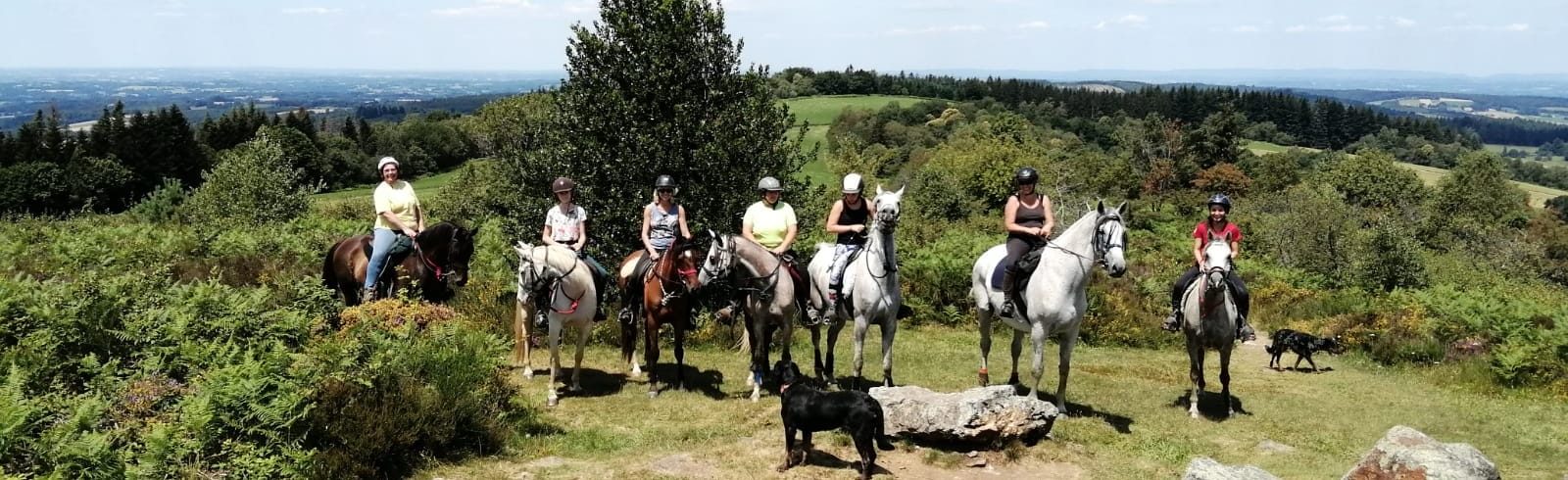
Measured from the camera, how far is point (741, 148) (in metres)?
16.4

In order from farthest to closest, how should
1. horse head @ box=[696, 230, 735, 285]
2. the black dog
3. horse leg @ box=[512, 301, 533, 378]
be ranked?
horse leg @ box=[512, 301, 533, 378] → horse head @ box=[696, 230, 735, 285] → the black dog

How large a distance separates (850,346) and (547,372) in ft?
19.9

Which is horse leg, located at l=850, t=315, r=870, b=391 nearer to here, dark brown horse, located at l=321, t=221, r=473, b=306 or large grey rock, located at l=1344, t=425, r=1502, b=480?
large grey rock, located at l=1344, t=425, r=1502, b=480

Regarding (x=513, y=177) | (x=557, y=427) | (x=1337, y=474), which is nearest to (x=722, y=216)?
(x=513, y=177)

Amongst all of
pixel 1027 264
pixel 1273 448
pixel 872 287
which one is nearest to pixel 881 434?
pixel 872 287

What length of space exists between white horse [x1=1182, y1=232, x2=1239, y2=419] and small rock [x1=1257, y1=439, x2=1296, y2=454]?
43.2 inches

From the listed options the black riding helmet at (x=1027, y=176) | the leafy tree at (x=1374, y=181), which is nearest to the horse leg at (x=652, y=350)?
the black riding helmet at (x=1027, y=176)

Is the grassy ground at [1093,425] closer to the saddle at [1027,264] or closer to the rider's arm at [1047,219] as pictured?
the saddle at [1027,264]

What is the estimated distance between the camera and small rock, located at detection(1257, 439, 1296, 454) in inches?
412

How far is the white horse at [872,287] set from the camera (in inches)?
411

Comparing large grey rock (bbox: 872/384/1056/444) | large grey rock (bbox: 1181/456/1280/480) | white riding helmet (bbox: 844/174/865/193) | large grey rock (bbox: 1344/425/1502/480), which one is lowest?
large grey rock (bbox: 872/384/1056/444)

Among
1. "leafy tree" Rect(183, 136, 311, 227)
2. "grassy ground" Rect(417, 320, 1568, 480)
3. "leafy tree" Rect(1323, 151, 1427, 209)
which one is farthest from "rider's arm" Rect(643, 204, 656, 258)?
"leafy tree" Rect(1323, 151, 1427, 209)

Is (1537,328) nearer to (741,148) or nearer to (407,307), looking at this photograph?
(741,148)

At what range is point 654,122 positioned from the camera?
54.1ft
